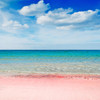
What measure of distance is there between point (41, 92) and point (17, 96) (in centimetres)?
116

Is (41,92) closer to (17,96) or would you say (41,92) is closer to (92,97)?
(17,96)

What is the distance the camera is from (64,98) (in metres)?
4.40

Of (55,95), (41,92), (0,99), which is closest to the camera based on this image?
(0,99)

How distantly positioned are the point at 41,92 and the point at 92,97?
7.92 ft

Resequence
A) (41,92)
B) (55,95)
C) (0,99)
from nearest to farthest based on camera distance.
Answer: (0,99)
(55,95)
(41,92)

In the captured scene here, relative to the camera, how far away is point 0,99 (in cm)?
425

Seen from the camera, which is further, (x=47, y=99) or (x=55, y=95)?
(x=55, y=95)

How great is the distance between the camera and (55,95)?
466 cm

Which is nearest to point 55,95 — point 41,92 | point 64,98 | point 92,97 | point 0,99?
point 64,98

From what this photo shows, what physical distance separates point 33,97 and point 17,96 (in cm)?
74

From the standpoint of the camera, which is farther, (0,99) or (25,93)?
(25,93)

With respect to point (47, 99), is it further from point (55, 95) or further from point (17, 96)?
point (17, 96)

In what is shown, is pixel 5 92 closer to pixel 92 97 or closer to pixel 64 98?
pixel 64 98

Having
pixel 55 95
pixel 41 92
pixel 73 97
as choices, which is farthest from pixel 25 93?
pixel 73 97
